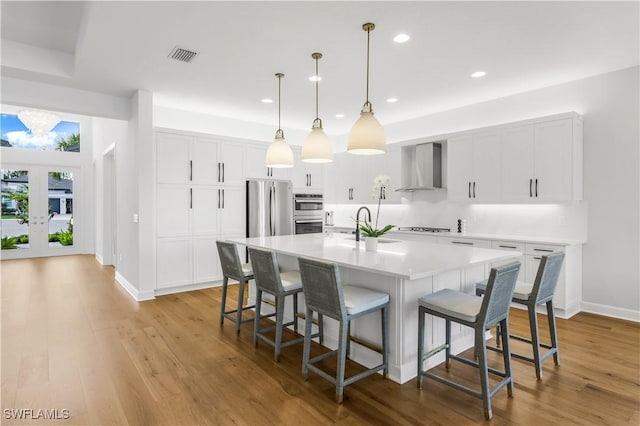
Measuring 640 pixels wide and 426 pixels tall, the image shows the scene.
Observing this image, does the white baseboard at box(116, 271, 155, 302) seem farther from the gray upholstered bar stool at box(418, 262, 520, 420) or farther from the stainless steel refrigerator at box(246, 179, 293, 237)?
the gray upholstered bar stool at box(418, 262, 520, 420)

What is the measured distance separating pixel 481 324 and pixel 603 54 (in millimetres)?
3293

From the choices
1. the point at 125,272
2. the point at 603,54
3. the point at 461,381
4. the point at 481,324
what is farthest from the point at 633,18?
the point at 125,272

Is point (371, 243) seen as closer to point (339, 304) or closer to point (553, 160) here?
point (339, 304)

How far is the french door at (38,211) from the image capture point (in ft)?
28.3

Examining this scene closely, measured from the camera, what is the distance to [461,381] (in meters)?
2.61

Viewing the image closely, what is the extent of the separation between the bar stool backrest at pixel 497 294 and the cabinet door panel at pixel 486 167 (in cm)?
283

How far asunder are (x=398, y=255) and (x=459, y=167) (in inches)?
114

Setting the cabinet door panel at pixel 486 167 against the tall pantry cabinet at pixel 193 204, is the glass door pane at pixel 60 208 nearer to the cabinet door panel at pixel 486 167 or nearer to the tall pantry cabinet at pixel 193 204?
the tall pantry cabinet at pixel 193 204

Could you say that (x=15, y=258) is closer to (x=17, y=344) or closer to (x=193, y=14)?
(x=17, y=344)

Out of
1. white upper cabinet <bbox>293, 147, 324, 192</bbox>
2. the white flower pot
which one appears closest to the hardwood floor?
the white flower pot

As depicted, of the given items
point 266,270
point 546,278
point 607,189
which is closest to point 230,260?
point 266,270

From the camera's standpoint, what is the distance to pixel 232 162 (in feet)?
18.9

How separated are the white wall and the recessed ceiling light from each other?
2.54m

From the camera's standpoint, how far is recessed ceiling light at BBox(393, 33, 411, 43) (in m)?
3.18
